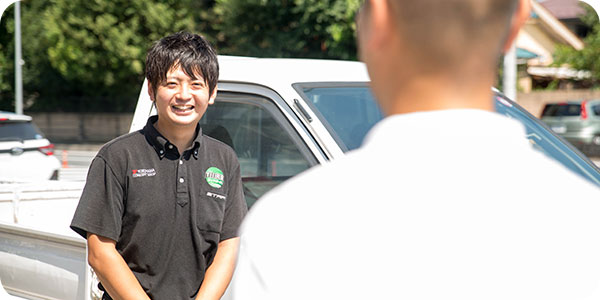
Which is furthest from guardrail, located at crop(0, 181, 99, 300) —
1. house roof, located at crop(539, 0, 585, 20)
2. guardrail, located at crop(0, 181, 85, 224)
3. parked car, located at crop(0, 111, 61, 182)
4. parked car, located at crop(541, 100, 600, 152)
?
house roof, located at crop(539, 0, 585, 20)

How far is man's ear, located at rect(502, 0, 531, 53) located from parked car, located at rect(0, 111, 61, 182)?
10.6 m

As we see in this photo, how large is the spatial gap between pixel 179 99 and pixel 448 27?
1723 mm

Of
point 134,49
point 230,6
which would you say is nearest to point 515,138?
point 230,6

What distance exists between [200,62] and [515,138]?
177 cm

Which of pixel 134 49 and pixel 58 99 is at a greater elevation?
pixel 134 49

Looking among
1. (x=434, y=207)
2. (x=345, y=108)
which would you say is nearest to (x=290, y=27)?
(x=345, y=108)

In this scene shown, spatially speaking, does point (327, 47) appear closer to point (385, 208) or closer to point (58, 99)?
point (58, 99)

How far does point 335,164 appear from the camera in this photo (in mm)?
785

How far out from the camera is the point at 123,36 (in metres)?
27.0

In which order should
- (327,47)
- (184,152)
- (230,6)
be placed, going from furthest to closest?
1. (230,6)
2. (327,47)
3. (184,152)

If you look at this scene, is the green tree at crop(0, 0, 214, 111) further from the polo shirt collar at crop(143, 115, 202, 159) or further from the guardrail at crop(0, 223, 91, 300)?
the polo shirt collar at crop(143, 115, 202, 159)

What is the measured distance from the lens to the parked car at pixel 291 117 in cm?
293

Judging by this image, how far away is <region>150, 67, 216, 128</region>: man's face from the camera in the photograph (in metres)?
2.40

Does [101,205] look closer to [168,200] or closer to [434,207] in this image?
[168,200]
